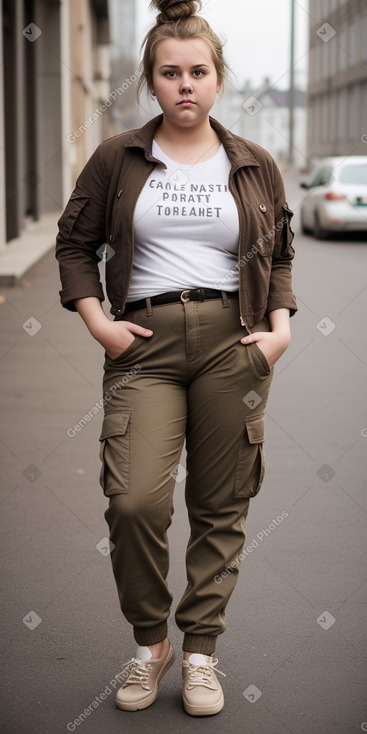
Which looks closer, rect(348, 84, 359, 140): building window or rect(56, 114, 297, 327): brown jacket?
rect(56, 114, 297, 327): brown jacket

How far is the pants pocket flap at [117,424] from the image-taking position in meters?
3.05

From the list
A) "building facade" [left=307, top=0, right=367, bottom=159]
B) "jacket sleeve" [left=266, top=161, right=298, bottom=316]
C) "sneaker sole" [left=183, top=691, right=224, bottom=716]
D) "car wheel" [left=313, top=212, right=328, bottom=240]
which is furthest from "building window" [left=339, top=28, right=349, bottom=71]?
"sneaker sole" [left=183, top=691, right=224, bottom=716]

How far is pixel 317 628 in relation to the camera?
3834 mm

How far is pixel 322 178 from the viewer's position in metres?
20.2

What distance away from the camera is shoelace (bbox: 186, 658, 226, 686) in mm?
3223

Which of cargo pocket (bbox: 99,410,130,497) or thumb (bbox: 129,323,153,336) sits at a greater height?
thumb (bbox: 129,323,153,336)

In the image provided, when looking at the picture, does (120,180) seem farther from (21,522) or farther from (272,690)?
(21,522)

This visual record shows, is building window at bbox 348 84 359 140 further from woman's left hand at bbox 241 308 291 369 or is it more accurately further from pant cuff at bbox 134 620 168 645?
pant cuff at bbox 134 620 168 645

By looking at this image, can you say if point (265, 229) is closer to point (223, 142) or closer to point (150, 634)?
point (223, 142)

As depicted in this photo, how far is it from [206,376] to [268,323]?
30 cm

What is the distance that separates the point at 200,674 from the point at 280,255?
129 cm

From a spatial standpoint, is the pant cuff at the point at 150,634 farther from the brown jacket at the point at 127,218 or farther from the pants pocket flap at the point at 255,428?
the brown jacket at the point at 127,218

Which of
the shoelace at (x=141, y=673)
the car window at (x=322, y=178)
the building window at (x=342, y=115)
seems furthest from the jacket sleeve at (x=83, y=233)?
the building window at (x=342, y=115)

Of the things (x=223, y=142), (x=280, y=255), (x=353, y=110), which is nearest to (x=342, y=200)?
(x=280, y=255)
